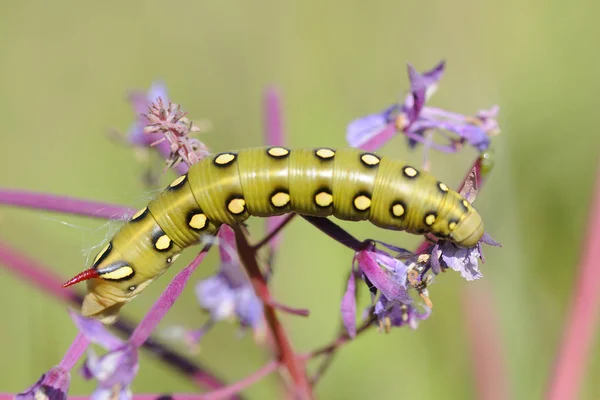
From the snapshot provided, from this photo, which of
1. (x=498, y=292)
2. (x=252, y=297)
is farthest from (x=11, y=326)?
(x=498, y=292)

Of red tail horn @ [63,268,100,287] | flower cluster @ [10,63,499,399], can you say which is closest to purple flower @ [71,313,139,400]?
flower cluster @ [10,63,499,399]

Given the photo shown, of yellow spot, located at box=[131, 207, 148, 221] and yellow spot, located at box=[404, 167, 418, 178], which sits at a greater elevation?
yellow spot, located at box=[404, 167, 418, 178]

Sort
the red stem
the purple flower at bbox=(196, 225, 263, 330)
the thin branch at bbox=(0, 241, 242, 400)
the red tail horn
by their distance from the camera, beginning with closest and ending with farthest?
1. the red tail horn
2. the red stem
3. the thin branch at bbox=(0, 241, 242, 400)
4. the purple flower at bbox=(196, 225, 263, 330)

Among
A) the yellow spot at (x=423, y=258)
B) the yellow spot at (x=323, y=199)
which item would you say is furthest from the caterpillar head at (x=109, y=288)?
the yellow spot at (x=423, y=258)

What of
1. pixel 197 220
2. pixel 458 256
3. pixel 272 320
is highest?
pixel 197 220

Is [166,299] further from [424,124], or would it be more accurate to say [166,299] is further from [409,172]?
[424,124]

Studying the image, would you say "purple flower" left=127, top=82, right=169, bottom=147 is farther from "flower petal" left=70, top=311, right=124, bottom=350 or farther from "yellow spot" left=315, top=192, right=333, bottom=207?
"yellow spot" left=315, top=192, right=333, bottom=207

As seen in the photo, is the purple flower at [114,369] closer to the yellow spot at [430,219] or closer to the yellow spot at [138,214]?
the yellow spot at [138,214]

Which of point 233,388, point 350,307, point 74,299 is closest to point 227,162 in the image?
point 350,307
